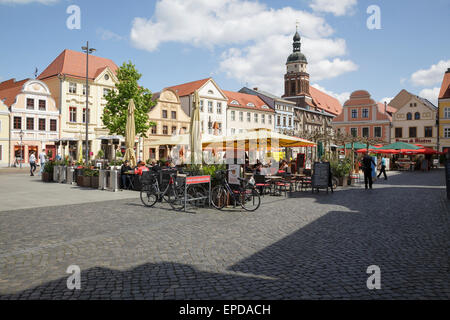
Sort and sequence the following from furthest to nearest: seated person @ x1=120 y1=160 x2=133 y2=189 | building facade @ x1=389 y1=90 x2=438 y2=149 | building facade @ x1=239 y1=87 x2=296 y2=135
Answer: building facade @ x1=239 y1=87 x2=296 y2=135 → building facade @ x1=389 y1=90 x2=438 y2=149 → seated person @ x1=120 y1=160 x2=133 y2=189

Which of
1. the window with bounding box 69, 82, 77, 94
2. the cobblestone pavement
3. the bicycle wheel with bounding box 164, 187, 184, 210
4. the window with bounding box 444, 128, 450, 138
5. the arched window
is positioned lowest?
the cobblestone pavement

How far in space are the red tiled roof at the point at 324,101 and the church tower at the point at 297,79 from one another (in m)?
2.63

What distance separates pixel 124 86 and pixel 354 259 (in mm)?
34226

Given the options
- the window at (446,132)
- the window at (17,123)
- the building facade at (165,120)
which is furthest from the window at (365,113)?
the window at (17,123)

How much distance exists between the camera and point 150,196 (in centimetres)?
Answer: 1099

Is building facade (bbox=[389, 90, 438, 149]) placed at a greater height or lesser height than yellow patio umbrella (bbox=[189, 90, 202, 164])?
greater

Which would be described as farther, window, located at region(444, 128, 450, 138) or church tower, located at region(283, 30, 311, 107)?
church tower, located at region(283, 30, 311, 107)

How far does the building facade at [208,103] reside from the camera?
54.5 metres

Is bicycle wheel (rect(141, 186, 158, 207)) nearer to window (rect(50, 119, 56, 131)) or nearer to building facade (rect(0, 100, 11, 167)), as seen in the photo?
building facade (rect(0, 100, 11, 167))

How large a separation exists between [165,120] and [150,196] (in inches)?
1588

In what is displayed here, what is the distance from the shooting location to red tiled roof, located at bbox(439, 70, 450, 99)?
2157 inches

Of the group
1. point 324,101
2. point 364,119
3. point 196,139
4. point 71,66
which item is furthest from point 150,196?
point 324,101

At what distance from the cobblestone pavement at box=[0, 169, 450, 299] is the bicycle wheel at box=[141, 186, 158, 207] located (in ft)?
3.70

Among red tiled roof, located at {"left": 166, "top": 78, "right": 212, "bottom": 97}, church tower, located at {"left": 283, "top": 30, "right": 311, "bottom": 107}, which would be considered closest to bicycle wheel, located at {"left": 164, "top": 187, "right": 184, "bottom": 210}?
red tiled roof, located at {"left": 166, "top": 78, "right": 212, "bottom": 97}
